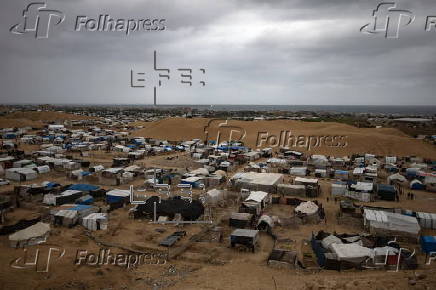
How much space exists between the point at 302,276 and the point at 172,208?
8.13 m

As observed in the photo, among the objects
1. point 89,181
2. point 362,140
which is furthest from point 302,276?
point 362,140

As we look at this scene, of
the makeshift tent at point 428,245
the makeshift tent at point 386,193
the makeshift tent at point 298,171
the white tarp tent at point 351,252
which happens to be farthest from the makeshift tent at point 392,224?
the makeshift tent at point 298,171

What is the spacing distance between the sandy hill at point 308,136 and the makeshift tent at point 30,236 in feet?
113

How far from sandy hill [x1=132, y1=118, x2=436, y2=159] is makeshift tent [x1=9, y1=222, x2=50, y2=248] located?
34.5m

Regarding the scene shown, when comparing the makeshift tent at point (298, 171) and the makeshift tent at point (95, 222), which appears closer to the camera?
the makeshift tent at point (95, 222)

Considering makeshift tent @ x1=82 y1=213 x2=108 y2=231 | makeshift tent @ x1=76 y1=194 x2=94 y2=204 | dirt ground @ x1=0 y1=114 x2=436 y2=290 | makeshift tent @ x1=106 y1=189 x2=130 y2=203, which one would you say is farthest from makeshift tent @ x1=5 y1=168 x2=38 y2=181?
makeshift tent @ x1=82 y1=213 x2=108 y2=231

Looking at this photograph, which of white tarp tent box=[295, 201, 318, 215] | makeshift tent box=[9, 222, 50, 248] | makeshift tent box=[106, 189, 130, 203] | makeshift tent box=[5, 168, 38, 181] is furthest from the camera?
makeshift tent box=[5, 168, 38, 181]

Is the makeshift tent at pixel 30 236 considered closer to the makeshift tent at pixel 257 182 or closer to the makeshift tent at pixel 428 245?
the makeshift tent at pixel 257 182

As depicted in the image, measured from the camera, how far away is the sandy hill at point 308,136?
139ft

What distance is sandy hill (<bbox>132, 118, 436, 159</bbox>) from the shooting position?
42281 millimetres

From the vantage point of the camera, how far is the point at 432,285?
1038 cm

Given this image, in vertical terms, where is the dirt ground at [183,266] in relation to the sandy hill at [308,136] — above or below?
below

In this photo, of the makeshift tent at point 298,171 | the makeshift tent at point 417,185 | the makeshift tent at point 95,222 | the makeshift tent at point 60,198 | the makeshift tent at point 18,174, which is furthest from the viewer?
the makeshift tent at point 298,171

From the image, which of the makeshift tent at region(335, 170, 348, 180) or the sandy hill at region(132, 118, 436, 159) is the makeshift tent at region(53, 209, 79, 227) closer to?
the makeshift tent at region(335, 170, 348, 180)
